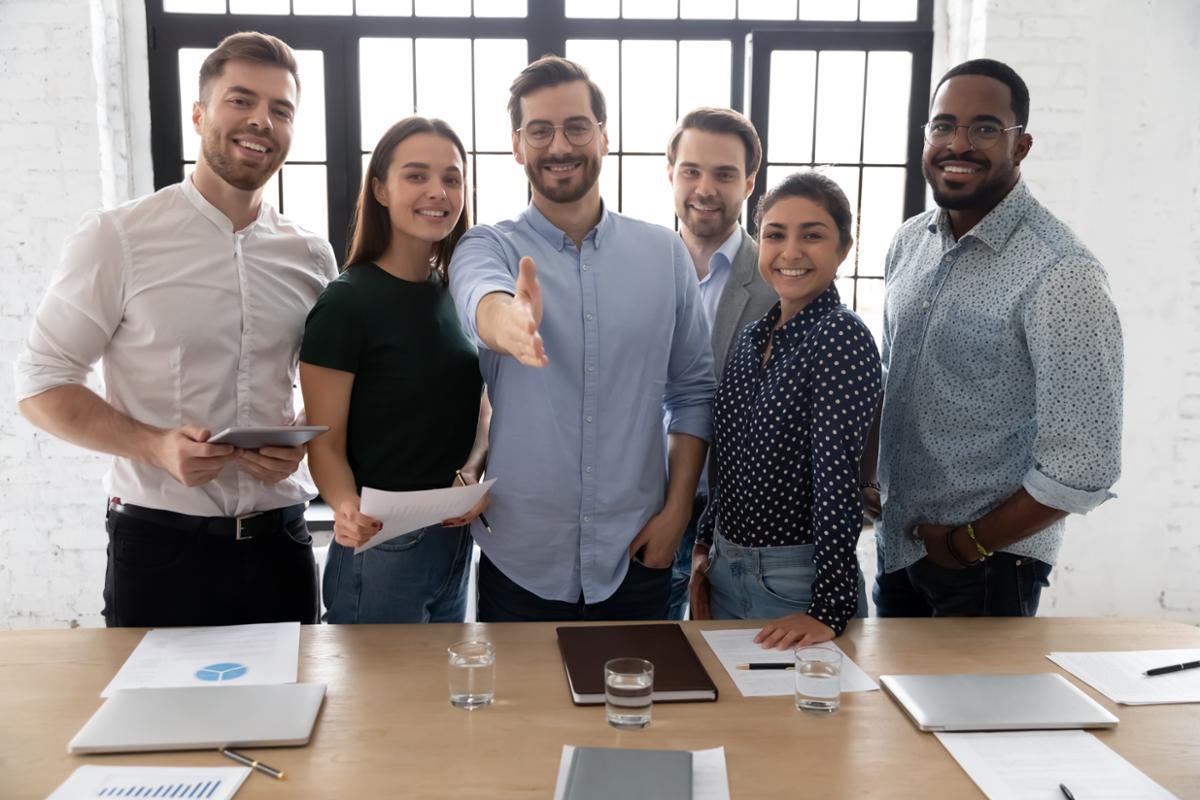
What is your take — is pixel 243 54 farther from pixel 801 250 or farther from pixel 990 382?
pixel 990 382

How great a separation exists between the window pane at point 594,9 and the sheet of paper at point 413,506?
2.77 metres

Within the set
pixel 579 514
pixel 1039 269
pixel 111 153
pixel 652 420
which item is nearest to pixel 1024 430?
pixel 1039 269

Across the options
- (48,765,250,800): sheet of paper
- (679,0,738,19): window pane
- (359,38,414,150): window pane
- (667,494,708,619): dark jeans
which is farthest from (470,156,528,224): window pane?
(48,765,250,800): sheet of paper

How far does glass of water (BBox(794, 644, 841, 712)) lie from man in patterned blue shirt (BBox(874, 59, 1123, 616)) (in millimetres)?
676

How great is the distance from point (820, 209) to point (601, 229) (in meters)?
0.48

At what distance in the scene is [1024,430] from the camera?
1892 millimetres

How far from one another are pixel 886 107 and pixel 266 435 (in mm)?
3278

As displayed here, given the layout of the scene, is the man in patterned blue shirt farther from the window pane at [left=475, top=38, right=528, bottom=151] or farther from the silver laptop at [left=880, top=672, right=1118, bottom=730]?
the window pane at [left=475, top=38, right=528, bottom=151]

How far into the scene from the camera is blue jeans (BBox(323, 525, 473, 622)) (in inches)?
75.0

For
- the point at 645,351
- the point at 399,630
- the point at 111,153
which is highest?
the point at 111,153

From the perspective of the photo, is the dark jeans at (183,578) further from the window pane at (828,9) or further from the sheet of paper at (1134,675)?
the window pane at (828,9)

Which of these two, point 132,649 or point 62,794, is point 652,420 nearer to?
point 132,649

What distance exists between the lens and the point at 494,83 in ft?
12.5

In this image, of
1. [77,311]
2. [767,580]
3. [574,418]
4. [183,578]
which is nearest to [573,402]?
[574,418]
